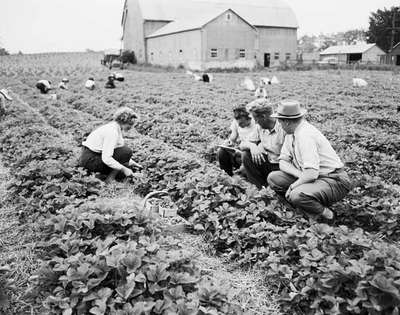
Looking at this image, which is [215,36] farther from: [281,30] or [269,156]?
[269,156]

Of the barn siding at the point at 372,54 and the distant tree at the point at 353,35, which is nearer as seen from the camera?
the barn siding at the point at 372,54

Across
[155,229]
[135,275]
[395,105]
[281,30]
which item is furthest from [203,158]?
[281,30]

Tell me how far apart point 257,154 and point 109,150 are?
2047 mm

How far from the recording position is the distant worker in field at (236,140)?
579 cm

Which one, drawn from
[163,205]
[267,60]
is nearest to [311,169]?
[163,205]

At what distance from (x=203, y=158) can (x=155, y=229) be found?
3710mm

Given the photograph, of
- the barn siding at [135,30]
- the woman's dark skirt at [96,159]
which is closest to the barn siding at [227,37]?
the barn siding at [135,30]

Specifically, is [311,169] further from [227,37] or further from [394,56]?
[394,56]

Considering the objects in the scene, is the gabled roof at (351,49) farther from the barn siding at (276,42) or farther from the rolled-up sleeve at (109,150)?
the rolled-up sleeve at (109,150)

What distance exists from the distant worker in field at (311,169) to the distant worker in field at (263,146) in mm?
686

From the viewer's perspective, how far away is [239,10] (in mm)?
45469

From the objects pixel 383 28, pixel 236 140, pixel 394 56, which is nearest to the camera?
pixel 236 140

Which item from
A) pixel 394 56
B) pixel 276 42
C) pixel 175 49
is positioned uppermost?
pixel 276 42

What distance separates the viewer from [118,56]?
4678cm
